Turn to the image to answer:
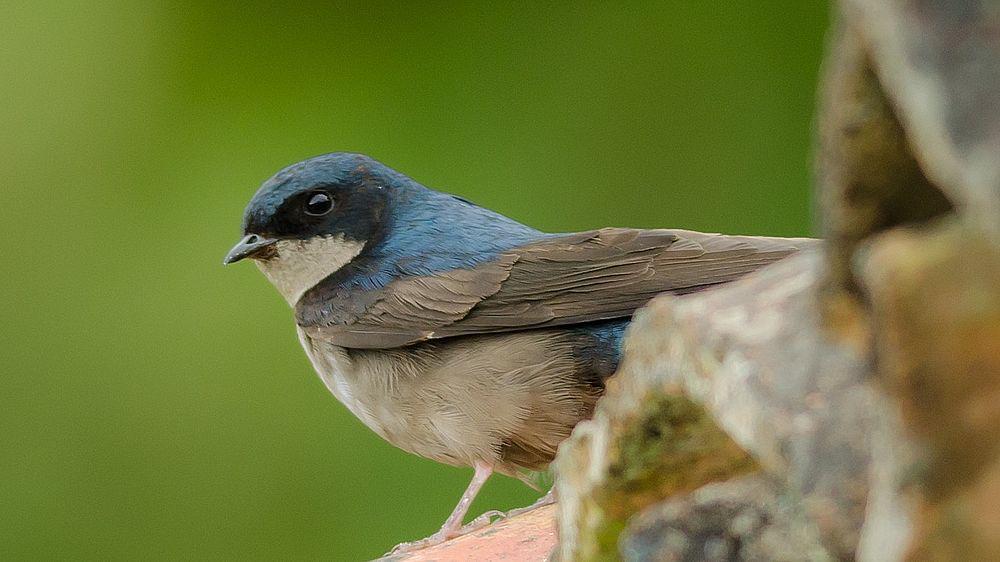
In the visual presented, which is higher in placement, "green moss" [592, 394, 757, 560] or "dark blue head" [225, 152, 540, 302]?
"dark blue head" [225, 152, 540, 302]

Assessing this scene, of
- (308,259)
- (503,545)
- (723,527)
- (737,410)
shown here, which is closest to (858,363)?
(737,410)

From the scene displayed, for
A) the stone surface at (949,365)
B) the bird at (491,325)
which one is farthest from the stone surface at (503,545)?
the stone surface at (949,365)

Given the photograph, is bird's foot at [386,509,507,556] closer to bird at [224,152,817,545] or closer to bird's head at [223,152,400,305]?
bird at [224,152,817,545]

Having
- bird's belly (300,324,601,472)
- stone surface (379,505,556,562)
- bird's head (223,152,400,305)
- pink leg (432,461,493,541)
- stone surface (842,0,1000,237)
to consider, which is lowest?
stone surface (379,505,556,562)

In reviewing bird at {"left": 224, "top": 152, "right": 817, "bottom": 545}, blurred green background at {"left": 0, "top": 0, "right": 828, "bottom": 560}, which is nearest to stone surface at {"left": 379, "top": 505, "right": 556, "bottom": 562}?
bird at {"left": 224, "top": 152, "right": 817, "bottom": 545}

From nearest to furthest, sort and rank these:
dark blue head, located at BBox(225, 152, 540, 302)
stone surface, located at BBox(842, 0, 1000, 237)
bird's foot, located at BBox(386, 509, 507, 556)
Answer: stone surface, located at BBox(842, 0, 1000, 237)
bird's foot, located at BBox(386, 509, 507, 556)
dark blue head, located at BBox(225, 152, 540, 302)

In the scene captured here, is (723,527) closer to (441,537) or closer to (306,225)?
(441,537)

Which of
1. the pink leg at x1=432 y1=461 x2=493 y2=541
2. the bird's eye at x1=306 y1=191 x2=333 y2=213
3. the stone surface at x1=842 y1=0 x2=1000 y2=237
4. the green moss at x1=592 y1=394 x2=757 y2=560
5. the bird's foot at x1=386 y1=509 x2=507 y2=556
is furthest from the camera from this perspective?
the bird's eye at x1=306 y1=191 x2=333 y2=213

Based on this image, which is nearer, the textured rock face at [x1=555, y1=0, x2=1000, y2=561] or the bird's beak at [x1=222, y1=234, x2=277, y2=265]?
the textured rock face at [x1=555, y1=0, x2=1000, y2=561]
